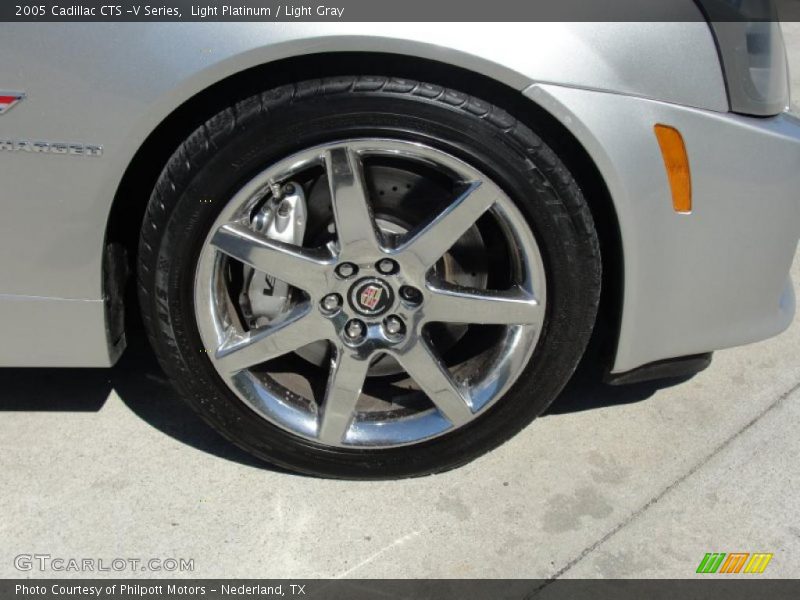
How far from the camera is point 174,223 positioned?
2164 mm

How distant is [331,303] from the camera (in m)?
2.28

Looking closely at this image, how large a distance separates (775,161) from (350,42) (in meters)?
1.02

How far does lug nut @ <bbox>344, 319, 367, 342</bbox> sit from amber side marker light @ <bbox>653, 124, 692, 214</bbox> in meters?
0.78

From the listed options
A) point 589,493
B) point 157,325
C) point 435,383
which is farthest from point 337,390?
point 589,493

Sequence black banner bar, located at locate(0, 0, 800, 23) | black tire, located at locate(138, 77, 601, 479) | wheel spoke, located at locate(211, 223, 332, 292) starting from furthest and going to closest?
1. wheel spoke, located at locate(211, 223, 332, 292)
2. black tire, located at locate(138, 77, 601, 479)
3. black banner bar, located at locate(0, 0, 800, 23)

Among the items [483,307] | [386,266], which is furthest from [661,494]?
[386,266]

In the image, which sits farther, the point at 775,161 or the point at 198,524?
the point at 198,524

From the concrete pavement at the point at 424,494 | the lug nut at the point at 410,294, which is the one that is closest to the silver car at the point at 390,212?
the lug nut at the point at 410,294

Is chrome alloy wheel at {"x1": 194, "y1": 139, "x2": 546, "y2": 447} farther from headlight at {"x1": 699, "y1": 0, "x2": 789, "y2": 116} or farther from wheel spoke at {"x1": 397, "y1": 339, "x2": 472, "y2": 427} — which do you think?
headlight at {"x1": 699, "y1": 0, "x2": 789, "y2": 116}

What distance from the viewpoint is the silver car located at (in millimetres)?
2010

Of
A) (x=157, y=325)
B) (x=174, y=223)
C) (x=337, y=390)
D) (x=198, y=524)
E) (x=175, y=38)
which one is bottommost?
(x=198, y=524)

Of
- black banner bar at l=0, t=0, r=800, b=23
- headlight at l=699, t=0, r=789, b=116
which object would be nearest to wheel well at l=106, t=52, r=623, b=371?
black banner bar at l=0, t=0, r=800, b=23

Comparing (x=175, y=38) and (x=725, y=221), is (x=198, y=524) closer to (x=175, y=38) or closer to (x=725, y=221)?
(x=175, y=38)

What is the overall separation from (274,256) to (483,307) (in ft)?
1.67
